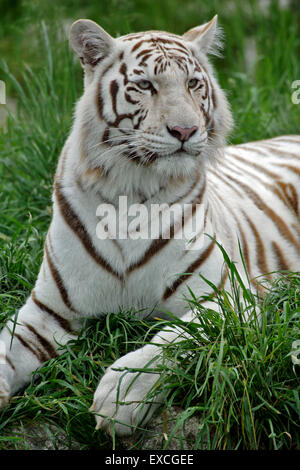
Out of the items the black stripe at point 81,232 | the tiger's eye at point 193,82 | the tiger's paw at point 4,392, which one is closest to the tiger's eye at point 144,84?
the tiger's eye at point 193,82

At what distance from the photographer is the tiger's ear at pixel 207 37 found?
338cm

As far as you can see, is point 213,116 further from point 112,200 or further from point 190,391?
point 190,391

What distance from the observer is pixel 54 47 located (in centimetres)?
515

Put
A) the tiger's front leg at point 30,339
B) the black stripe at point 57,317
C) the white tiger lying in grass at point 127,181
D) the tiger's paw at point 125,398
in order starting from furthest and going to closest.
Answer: the black stripe at point 57,317
the tiger's front leg at point 30,339
the white tiger lying in grass at point 127,181
the tiger's paw at point 125,398

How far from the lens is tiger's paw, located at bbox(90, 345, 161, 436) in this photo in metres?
2.75

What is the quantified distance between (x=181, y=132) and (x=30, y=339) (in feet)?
3.73

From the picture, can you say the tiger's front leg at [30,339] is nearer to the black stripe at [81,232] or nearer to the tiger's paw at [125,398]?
the black stripe at [81,232]

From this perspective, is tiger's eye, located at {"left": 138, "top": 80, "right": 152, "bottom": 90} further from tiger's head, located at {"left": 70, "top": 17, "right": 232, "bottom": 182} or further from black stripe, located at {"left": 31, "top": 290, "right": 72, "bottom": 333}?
black stripe, located at {"left": 31, "top": 290, "right": 72, "bottom": 333}

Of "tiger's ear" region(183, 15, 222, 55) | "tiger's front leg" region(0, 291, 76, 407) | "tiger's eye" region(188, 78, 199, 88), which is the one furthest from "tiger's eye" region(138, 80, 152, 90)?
"tiger's front leg" region(0, 291, 76, 407)

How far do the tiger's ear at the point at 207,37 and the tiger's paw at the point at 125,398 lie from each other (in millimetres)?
1461

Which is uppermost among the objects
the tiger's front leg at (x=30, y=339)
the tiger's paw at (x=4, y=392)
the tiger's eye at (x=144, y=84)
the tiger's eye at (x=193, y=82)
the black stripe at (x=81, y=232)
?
the tiger's eye at (x=144, y=84)

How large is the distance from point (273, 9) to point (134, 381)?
4.90 meters

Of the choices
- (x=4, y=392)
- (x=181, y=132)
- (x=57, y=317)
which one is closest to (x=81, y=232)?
(x=57, y=317)

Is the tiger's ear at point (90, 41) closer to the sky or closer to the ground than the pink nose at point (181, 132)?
closer to the sky
